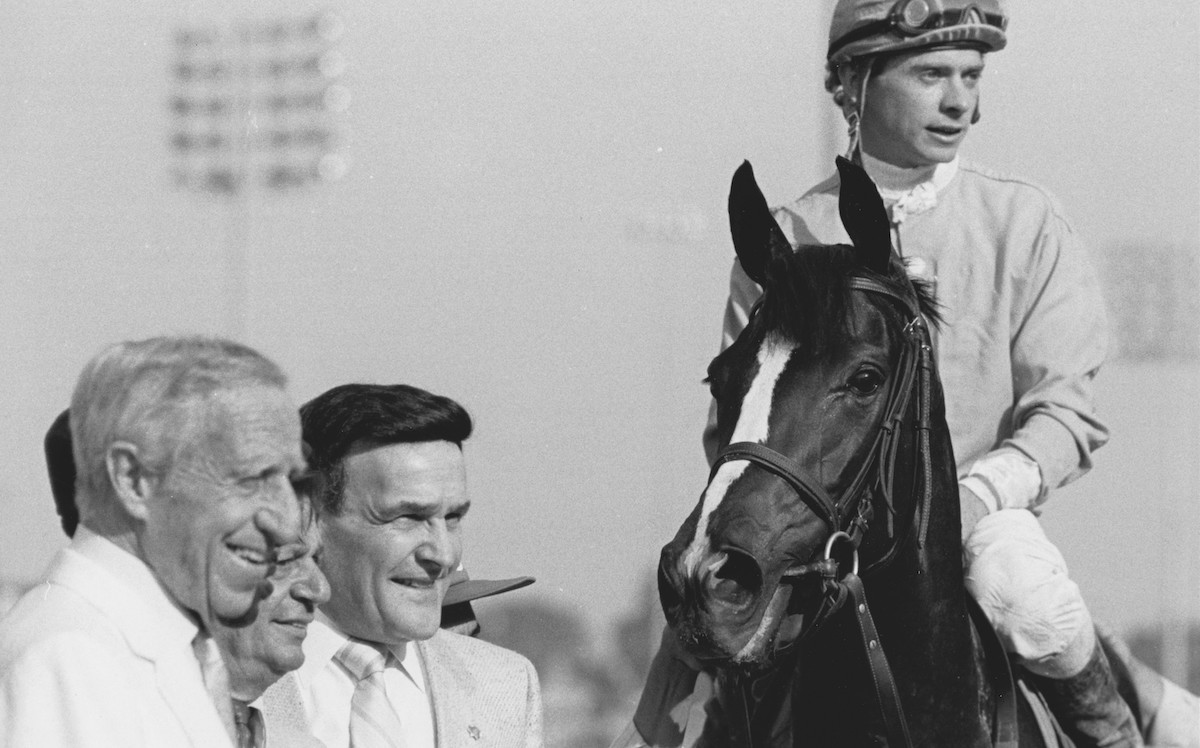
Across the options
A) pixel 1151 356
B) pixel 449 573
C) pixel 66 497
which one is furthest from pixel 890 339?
pixel 1151 356

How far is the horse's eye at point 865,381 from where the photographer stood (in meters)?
3.96

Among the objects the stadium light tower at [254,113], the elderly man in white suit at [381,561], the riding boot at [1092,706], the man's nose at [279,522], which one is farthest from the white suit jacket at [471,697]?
the stadium light tower at [254,113]

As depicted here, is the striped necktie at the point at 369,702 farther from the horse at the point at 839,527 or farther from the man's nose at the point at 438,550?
the horse at the point at 839,527

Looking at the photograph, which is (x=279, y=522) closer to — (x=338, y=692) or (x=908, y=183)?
(x=338, y=692)

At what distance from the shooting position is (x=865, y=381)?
3.97 metres

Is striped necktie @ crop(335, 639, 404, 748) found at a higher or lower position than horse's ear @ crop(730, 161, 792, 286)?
lower

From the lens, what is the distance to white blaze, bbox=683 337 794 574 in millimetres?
3676

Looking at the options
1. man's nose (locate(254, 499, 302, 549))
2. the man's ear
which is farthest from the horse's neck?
the man's ear

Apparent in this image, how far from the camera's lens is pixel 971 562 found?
4324mm

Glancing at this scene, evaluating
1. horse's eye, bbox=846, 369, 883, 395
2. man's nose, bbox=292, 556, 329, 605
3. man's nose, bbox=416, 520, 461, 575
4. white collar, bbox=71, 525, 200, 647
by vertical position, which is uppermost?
horse's eye, bbox=846, 369, 883, 395

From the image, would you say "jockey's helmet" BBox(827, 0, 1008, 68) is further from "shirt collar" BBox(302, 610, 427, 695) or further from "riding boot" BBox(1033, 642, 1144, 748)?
"shirt collar" BBox(302, 610, 427, 695)

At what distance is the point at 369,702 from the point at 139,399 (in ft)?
4.04

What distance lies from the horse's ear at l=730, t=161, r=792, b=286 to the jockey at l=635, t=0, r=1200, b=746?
539mm

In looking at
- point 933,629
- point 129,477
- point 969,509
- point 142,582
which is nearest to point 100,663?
point 142,582
